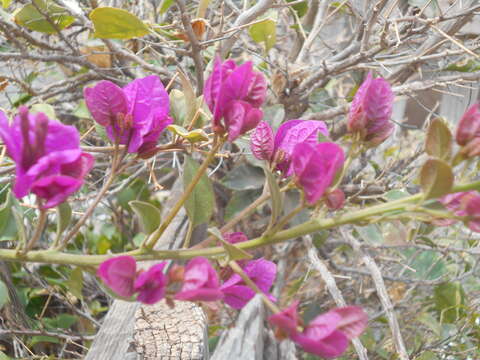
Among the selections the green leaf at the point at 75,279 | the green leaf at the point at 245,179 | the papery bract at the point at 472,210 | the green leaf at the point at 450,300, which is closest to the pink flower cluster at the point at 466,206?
the papery bract at the point at 472,210

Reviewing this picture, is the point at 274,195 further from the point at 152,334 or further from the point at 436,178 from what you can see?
the point at 152,334

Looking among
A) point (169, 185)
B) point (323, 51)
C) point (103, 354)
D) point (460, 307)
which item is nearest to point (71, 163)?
point (103, 354)

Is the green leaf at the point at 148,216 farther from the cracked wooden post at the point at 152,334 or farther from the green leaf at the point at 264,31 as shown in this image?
the green leaf at the point at 264,31

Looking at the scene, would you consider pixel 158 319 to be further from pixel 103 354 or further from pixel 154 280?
pixel 154 280

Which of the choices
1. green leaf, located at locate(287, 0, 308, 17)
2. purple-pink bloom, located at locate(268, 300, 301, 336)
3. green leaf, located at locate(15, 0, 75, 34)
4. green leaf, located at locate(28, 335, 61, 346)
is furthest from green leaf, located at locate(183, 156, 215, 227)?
green leaf, located at locate(287, 0, 308, 17)

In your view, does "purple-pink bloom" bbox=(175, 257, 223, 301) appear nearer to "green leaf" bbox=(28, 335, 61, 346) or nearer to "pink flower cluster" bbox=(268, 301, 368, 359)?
"pink flower cluster" bbox=(268, 301, 368, 359)

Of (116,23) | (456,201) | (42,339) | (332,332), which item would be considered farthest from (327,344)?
(42,339)

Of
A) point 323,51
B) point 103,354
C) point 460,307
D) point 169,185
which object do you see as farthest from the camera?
point 169,185
